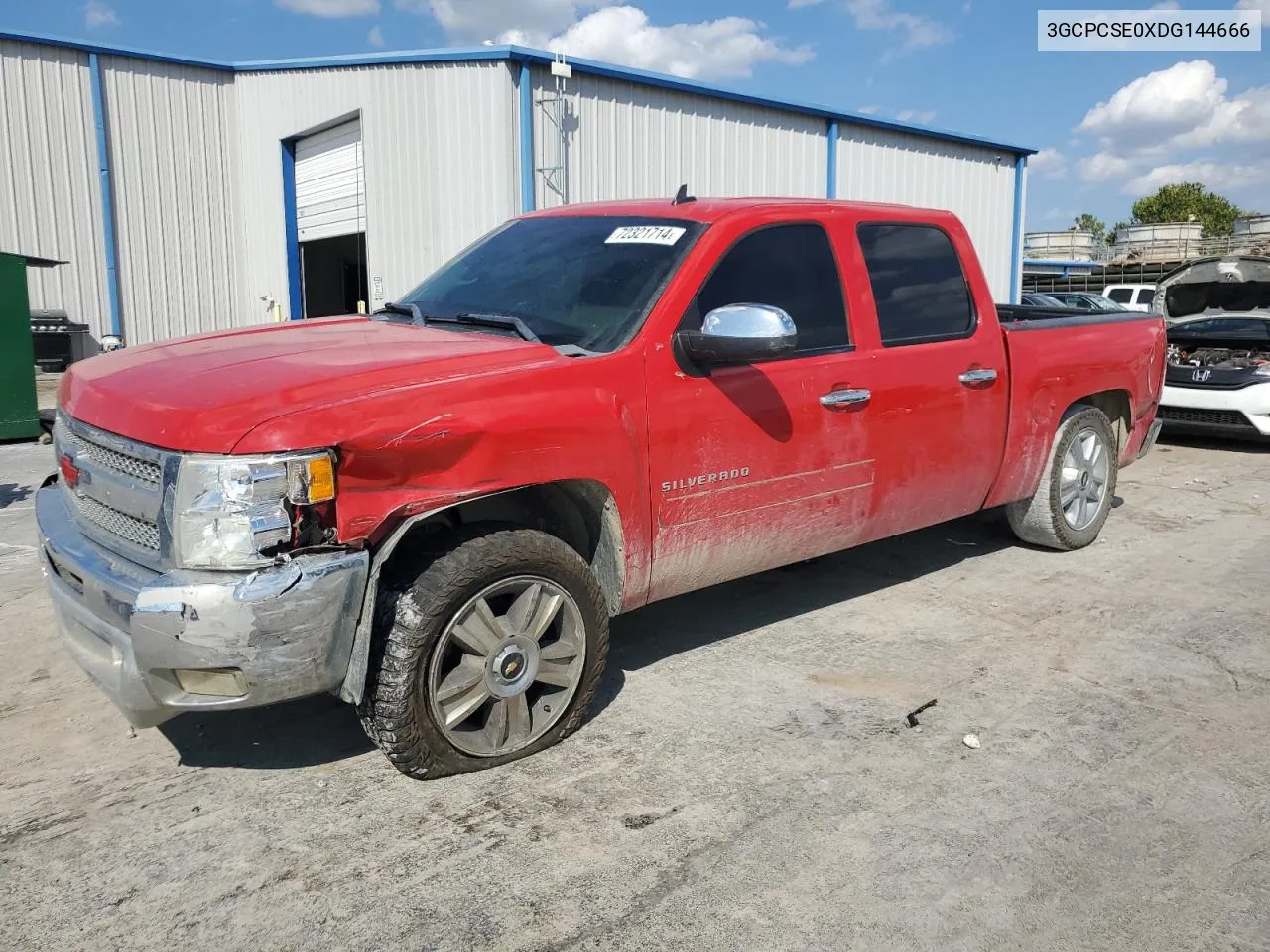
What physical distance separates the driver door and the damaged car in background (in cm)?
667

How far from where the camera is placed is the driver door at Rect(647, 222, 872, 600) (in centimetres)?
376

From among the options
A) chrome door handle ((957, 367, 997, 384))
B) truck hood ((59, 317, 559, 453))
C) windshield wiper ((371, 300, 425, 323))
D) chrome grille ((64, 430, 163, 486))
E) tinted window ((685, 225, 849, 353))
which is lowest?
chrome grille ((64, 430, 163, 486))

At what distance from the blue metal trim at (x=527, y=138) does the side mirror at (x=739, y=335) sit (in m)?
10.2

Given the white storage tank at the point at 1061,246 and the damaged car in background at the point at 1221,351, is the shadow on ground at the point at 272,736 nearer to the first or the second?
the damaged car in background at the point at 1221,351

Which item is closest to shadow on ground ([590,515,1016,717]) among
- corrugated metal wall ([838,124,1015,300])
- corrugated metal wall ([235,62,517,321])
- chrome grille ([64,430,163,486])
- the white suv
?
chrome grille ([64,430,163,486])

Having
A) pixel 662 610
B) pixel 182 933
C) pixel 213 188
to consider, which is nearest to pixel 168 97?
pixel 213 188

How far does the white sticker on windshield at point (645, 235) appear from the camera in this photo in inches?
161

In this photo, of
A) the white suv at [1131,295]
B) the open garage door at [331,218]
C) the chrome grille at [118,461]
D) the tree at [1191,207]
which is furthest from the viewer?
the tree at [1191,207]

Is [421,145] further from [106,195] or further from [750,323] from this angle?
[750,323]

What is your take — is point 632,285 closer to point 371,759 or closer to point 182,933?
point 371,759

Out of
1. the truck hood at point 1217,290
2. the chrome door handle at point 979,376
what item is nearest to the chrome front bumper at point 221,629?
the chrome door handle at point 979,376

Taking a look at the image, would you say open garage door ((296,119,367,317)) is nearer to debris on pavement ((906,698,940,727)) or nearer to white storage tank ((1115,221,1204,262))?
debris on pavement ((906,698,940,727))

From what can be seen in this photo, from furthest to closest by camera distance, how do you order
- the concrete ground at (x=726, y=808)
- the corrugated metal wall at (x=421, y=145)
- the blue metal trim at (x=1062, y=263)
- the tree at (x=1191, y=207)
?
the tree at (x=1191, y=207) < the blue metal trim at (x=1062, y=263) < the corrugated metal wall at (x=421, y=145) < the concrete ground at (x=726, y=808)

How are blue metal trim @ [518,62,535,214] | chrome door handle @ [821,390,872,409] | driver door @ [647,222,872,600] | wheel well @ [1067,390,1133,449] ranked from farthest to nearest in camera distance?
blue metal trim @ [518,62,535,214]
wheel well @ [1067,390,1133,449]
chrome door handle @ [821,390,872,409]
driver door @ [647,222,872,600]
